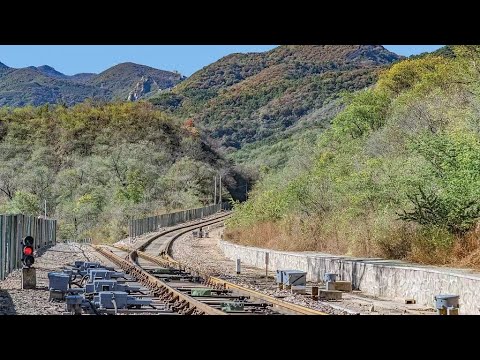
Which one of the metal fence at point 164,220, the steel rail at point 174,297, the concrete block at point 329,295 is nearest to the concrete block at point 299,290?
the concrete block at point 329,295

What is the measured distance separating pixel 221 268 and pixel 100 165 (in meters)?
70.2

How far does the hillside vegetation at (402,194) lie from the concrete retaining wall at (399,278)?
3.98 ft

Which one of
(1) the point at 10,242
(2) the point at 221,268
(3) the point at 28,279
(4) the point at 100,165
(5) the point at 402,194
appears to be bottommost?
(2) the point at 221,268

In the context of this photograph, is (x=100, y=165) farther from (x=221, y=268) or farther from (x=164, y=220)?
(x=221, y=268)

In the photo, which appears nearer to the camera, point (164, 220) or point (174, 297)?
point (174, 297)

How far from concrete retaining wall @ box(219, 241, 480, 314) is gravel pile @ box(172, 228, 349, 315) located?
1.28 meters

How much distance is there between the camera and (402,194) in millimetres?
22031

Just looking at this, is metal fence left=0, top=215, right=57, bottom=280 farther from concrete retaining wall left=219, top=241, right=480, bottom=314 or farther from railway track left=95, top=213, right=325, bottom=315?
concrete retaining wall left=219, top=241, right=480, bottom=314

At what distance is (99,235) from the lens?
70875mm

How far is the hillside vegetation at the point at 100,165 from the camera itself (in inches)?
3236

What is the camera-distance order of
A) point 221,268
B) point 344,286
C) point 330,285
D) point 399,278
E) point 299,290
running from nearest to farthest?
point 399,278 → point 330,285 → point 299,290 → point 344,286 → point 221,268

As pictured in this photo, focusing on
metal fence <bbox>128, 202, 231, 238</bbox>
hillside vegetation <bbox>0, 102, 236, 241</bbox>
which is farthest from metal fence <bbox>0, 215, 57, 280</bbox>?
hillside vegetation <bbox>0, 102, 236, 241</bbox>

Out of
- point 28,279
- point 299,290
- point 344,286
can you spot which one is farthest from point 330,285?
point 28,279
